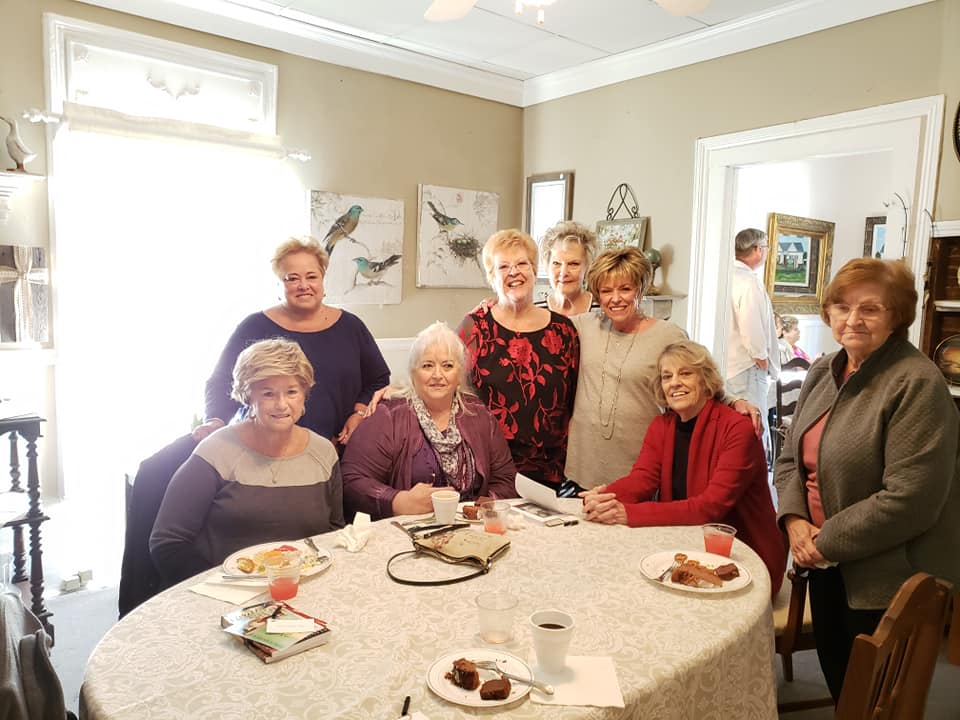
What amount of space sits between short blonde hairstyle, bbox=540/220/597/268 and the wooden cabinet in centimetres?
152

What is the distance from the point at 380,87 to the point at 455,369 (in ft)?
9.38

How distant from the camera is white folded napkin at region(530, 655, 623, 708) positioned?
42.1 inches

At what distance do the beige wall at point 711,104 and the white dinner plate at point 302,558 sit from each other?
9.58 ft

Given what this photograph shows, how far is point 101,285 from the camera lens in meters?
3.43

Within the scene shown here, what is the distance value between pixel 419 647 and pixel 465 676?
16 cm

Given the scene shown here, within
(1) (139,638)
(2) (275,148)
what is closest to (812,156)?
(2) (275,148)

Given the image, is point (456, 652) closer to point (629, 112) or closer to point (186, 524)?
point (186, 524)

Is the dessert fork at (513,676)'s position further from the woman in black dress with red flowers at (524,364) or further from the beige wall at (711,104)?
the beige wall at (711,104)

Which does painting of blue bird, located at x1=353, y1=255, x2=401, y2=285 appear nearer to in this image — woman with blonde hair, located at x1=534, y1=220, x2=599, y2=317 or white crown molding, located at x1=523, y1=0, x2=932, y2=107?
white crown molding, located at x1=523, y1=0, x2=932, y2=107

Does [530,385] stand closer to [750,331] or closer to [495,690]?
[495,690]

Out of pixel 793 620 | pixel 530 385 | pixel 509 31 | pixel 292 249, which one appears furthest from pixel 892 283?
pixel 509 31

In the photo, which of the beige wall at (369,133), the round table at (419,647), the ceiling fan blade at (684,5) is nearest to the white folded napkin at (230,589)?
the round table at (419,647)

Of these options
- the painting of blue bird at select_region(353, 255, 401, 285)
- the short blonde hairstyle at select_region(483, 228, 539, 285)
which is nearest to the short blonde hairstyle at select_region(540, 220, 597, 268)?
the short blonde hairstyle at select_region(483, 228, 539, 285)

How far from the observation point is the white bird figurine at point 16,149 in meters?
2.99
